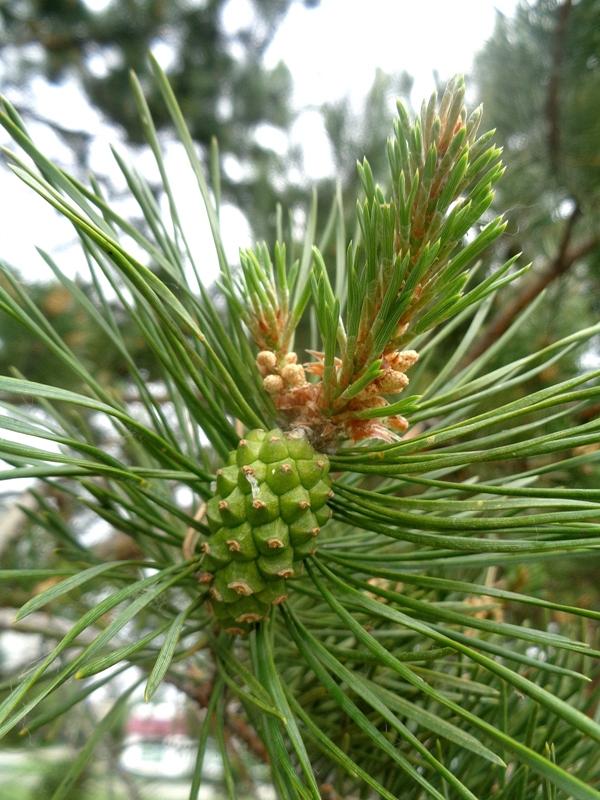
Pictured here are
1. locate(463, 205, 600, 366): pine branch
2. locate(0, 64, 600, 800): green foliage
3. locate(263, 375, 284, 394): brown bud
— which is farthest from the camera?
locate(463, 205, 600, 366): pine branch

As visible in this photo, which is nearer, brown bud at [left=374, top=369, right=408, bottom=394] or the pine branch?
brown bud at [left=374, top=369, right=408, bottom=394]

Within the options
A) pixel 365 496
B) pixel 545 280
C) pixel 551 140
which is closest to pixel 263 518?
pixel 365 496

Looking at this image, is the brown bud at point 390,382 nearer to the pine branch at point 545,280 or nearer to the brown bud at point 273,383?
the brown bud at point 273,383

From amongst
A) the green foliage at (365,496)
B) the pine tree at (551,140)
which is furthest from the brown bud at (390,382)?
the pine tree at (551,140)

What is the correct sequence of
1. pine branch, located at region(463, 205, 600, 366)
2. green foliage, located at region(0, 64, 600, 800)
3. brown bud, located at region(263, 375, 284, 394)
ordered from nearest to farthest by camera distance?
green foliage, located at region(0, 64, 600, 800) < brown bud, located at region(263, 375, 284, 394) < pine branch, located at region(463, 205, 600, 366)

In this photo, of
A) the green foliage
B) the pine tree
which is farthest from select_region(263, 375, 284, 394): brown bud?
the pine tree

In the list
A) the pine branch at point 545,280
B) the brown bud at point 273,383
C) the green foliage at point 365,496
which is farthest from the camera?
the pine branch at point 545,280

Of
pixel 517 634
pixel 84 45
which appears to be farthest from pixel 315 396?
pixel 84 45

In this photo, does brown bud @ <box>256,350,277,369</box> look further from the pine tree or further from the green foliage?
the pine tree

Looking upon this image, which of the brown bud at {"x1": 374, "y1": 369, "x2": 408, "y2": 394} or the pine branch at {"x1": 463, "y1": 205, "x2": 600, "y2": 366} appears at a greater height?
the pine branch at {"x1": 463, "y1": 205, "x2": 600, "y2": 366}
